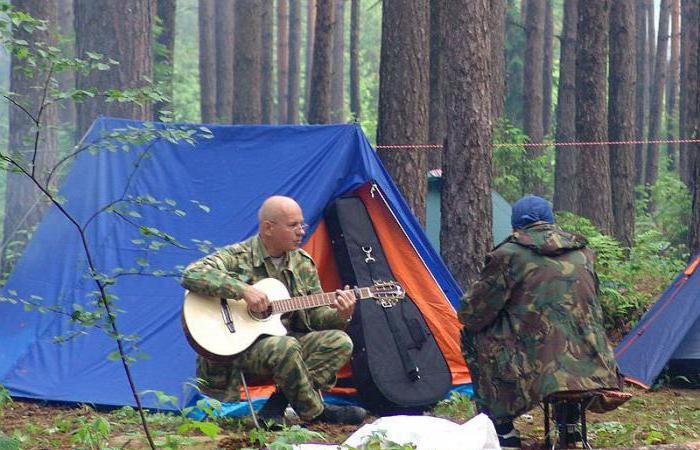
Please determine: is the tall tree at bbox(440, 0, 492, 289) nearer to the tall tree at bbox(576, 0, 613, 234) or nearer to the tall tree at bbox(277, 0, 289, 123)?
the tall tree at bbox(576, 0, 613, 234)

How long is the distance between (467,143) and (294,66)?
23.8 meters

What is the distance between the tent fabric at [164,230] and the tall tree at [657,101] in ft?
77.8

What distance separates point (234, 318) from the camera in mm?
6637

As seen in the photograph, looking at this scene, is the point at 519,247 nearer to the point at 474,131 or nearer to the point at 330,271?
the point at 330,271

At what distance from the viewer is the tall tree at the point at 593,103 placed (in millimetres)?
14906

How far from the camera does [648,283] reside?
12.6 m

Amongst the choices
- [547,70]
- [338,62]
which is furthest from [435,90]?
[338,62]

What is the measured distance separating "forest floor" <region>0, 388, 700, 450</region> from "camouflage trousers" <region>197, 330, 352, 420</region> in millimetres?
239

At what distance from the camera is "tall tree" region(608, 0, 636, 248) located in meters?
16.5

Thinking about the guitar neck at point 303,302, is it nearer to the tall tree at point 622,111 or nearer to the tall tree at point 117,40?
the tall tree at point 117,40

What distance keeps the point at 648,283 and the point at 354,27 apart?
62.1ft

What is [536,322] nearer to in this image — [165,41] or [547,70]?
[165,41]

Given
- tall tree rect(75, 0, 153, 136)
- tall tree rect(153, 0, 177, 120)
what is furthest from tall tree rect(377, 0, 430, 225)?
tall tree rect(153, 0, 177, 120)

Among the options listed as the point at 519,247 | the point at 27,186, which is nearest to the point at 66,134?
the point at 27,186
